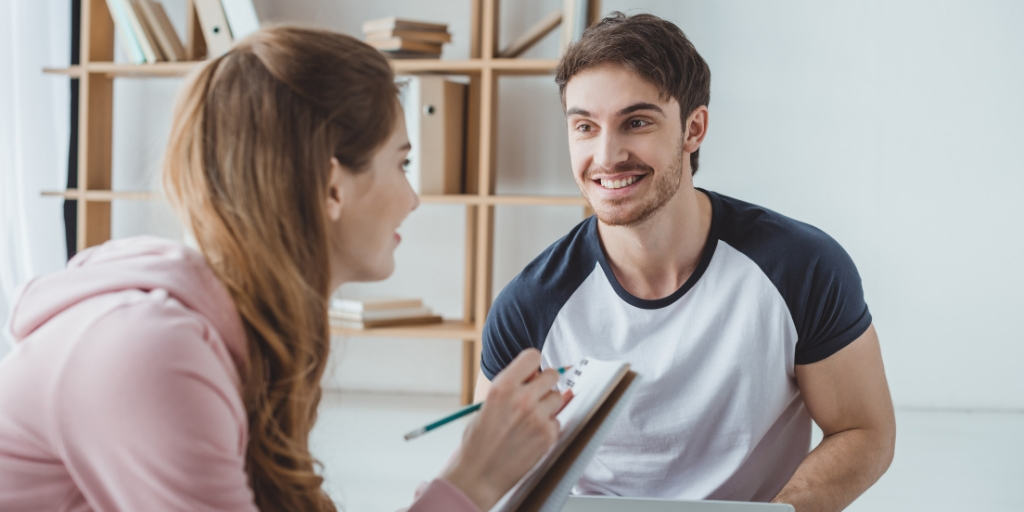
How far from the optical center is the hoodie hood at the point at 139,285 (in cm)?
81

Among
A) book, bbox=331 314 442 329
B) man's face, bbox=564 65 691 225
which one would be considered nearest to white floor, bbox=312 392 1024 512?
book, bbox=331 314 442 329

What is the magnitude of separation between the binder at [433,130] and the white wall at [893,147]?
357 millimetres

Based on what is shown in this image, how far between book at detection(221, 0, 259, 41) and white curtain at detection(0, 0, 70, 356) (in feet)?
2.17

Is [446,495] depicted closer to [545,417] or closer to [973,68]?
[545,417]

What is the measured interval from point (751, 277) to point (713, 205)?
164 mm

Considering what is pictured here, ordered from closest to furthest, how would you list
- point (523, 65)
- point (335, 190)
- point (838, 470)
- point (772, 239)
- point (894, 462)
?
point (335, 190) < point (838, 470) < point (772, 239) < point (894, 462) < point (523, 65)

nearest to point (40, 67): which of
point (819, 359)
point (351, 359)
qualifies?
point (351, 359)

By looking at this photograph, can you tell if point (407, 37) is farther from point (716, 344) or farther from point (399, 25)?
point (716, 344)

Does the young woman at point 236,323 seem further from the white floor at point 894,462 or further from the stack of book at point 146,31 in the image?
the stack of book at point 146,31

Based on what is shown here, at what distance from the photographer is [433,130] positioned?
133 inches

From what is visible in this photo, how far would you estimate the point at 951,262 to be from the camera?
362 cm

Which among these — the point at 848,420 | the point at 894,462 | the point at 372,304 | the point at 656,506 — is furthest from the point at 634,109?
the point at 372,304

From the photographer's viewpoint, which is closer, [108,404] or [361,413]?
[108,404]

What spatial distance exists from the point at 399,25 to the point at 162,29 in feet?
2.69
